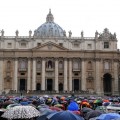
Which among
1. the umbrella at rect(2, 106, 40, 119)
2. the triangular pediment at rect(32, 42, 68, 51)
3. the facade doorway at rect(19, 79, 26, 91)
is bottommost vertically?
the umbrella at rect(2, 106, 40, 119)

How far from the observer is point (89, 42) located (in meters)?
82.7

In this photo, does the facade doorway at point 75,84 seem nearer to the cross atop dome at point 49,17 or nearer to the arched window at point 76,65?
the arched window at point 76,65

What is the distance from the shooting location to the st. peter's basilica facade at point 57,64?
80.3 meters

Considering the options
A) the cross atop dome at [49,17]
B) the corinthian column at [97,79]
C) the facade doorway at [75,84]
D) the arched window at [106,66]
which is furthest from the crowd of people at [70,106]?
the cross atop dome at [49,17]

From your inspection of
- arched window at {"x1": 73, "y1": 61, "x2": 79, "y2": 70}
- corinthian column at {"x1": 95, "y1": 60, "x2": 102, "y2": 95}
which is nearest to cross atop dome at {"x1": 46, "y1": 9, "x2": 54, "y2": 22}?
arched window at {"x1": 73, "y1": 61, "x2": 79, "y2": 70}

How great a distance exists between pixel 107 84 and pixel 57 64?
13.2 meters

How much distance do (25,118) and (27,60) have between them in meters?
70.6

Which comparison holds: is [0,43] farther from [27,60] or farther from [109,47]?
[109,47]

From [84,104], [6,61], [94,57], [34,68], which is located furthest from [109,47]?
[84,104]

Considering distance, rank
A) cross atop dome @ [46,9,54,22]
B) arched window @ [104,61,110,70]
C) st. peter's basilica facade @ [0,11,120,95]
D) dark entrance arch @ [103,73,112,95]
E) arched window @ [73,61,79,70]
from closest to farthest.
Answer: st. peter's basilica facade @ [0,11,120,95]
arched window @ [73,61,79,70]
arched window @ [104,61,110,70]
dark entrance arch @ [103,73,112,95]
cross atop dome @ [46,9,54,22]

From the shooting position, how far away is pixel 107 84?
3282 inches

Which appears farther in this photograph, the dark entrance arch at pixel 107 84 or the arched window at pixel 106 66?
the dark entrance arch at pixel 107 84

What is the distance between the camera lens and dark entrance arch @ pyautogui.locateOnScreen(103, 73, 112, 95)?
8162 centimetres

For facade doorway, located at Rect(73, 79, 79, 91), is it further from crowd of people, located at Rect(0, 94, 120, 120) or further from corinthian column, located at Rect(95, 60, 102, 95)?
crowd of people, located at Rect(0, 94, 120, 120)
